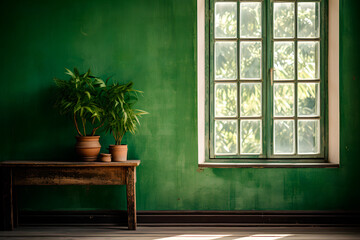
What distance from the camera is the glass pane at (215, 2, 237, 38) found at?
3391mm

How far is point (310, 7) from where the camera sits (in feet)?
11.0

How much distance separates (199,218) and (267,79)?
1756 millimetres

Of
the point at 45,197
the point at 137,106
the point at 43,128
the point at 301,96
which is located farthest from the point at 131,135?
the point at 301,96

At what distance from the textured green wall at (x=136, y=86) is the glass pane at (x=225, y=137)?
27cm

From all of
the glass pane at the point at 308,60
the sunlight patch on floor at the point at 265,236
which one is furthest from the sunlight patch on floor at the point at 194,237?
the glass pane at the point at 308,60

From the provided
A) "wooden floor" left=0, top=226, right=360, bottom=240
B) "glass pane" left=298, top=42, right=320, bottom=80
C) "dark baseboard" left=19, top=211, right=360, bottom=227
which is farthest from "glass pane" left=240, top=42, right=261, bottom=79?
"wooden floor" left=0, top=226, right=360, bottom=240

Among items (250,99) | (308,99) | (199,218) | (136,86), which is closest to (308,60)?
(308,99)

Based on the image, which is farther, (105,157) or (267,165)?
(267,165)

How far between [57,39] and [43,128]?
1.01m

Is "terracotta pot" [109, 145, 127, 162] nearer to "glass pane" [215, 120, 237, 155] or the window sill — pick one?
the window sill

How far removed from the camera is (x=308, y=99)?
3.38 metres

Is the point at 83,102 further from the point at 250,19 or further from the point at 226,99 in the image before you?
the point at 250,19

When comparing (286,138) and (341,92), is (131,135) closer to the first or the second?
(286,138)

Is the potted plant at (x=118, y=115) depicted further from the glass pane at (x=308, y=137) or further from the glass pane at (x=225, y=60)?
the glass pane at (x=308, y=137)
